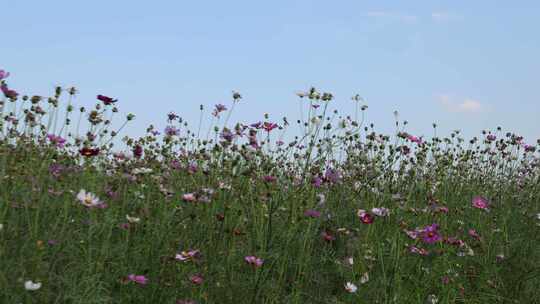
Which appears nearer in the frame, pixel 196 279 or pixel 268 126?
pixel 196 279

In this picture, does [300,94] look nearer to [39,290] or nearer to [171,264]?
[171,264]

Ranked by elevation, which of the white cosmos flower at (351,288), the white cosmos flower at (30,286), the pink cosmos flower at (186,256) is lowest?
the white cosmos flower at (30,286)

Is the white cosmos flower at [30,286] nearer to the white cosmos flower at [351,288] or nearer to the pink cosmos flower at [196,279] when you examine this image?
the pink cosmos flower at [196,279]

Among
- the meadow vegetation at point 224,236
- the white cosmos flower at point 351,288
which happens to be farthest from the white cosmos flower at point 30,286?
the white cosmos flower at point 351,288

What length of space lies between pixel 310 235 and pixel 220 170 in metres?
1.50

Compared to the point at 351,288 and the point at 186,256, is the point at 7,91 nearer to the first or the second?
the point at 186,256

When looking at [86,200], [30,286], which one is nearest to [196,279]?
[86,200]

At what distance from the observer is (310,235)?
3711 millimetres

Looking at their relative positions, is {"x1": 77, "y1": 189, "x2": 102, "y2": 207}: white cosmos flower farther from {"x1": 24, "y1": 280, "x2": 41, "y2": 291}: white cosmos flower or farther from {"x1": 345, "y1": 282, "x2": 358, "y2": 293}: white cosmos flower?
{"x1": 345, "y1": 282, "x2": 358, "y2": 293}: white cosmos flower

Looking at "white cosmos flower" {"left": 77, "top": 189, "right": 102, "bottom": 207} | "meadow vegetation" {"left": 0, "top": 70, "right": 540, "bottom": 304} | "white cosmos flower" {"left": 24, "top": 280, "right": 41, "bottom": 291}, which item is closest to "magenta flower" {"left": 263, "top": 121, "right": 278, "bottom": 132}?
"meadow vegetation" {"left": 0, "top": 70, "right": 540, "bottom": 304}

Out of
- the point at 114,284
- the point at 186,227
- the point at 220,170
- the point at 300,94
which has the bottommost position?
the point at 114,284

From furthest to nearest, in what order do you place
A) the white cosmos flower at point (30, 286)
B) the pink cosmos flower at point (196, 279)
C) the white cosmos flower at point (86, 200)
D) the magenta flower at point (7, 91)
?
the magenta flower at point (7, 91), the pink cosmos flower at point (196, 279), the white cosmos flower at point (86, 200), the white cosmos flower at point (30, 286)

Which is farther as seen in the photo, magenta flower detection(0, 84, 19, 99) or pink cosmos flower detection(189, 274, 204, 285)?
magenta flower detection(0, 84, 19, 99)

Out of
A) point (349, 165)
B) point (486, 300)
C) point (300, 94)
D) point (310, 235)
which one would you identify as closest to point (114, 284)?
point (310, 235)
